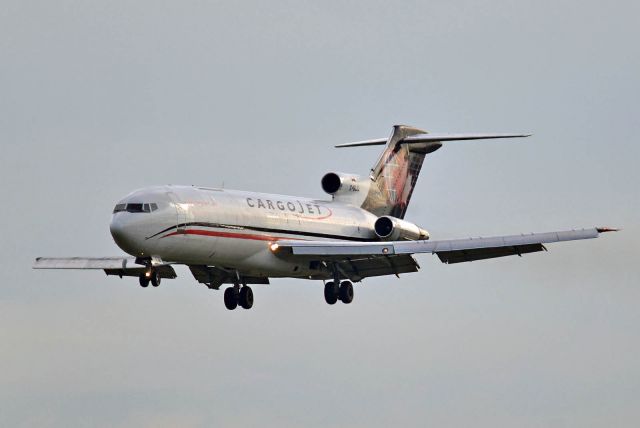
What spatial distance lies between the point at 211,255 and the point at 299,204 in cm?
595

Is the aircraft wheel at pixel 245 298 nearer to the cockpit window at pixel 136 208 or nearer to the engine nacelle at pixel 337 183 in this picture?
the engine nacelle at pixel 337 183

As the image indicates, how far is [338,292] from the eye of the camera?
61188 millimetres

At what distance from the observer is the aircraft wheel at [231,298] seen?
198 feet

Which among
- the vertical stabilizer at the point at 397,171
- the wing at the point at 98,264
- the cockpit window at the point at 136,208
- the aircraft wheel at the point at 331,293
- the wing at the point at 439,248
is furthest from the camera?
the vertical stabilizer at the point at 397,171

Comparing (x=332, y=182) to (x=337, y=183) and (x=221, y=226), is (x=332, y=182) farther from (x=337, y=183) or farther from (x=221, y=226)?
(x=221, y=226)

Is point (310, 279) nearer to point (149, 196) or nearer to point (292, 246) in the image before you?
point (292, 246)

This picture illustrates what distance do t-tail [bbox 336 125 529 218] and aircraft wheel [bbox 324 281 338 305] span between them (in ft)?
20.7

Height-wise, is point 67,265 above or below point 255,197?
below

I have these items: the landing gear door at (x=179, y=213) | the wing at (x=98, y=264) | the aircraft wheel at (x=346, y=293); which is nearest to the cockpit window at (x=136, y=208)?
the landing gear door at (x=179, y=213)

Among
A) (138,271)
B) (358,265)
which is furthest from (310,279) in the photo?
(138,271)

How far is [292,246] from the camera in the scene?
2311 inches

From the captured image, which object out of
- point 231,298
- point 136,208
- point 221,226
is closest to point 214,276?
point 231,298

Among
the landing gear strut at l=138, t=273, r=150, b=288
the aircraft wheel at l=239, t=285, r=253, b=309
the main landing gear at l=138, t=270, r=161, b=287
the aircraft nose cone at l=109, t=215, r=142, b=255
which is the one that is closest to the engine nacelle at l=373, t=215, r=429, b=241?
the aircraft wheel at l=239, t=285, r=253, b=309

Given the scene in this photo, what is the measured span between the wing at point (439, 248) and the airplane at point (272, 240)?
0.04 m
